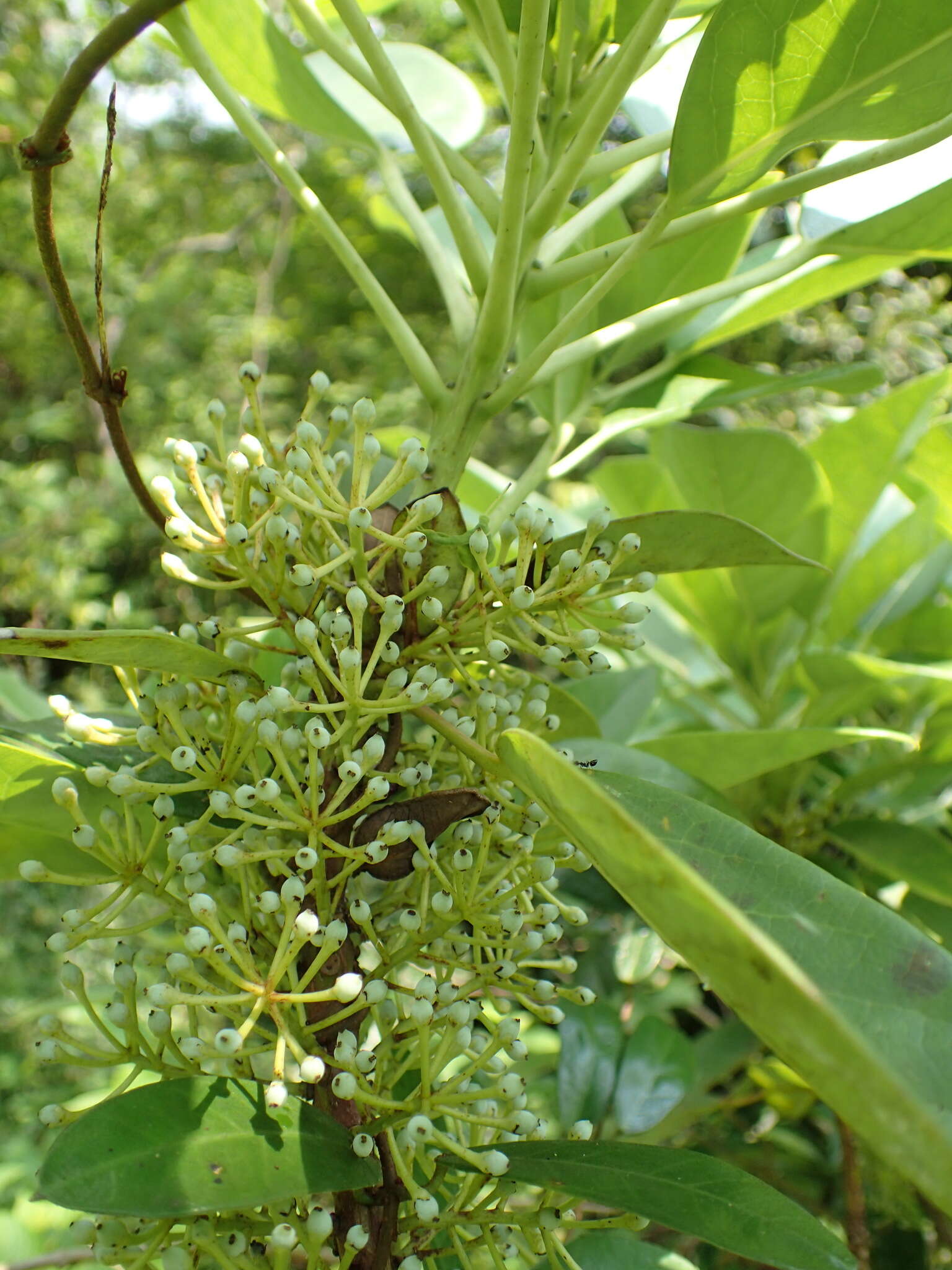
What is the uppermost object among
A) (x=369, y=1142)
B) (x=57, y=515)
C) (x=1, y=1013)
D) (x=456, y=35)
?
(x=456, y=35)

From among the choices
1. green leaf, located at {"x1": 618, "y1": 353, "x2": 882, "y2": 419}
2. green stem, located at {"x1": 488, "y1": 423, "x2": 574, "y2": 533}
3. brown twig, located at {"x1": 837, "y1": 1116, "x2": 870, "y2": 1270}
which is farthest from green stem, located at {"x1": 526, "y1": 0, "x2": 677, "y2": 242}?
brown twig, located at {"x1": 837, "y1": 1116, "x2": 870, "y2": 1270}

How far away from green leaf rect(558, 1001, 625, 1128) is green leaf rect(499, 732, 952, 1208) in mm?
462

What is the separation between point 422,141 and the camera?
57 cm

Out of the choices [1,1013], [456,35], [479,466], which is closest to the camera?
[479,466]

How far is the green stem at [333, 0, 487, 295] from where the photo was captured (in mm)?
527

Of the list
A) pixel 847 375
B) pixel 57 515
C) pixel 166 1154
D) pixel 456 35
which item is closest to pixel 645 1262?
pixel 166 1154

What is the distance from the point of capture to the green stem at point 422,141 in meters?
0.53

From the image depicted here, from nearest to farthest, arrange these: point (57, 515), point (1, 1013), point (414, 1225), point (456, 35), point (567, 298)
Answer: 1. point (414, 1225)
2. point (567, 298)
3. point (1, 1013)
4. point (57, 515)
5. point (456, 35)

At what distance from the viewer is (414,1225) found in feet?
1.55

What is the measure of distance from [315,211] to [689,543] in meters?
0.30

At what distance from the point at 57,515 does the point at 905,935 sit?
17.8ft

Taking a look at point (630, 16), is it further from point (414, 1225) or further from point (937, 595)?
point (937, 595)

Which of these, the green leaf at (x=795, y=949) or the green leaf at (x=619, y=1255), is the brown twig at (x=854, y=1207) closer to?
the green leaf at (x=619, y=1255)

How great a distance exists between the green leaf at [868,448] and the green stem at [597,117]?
46 cm
